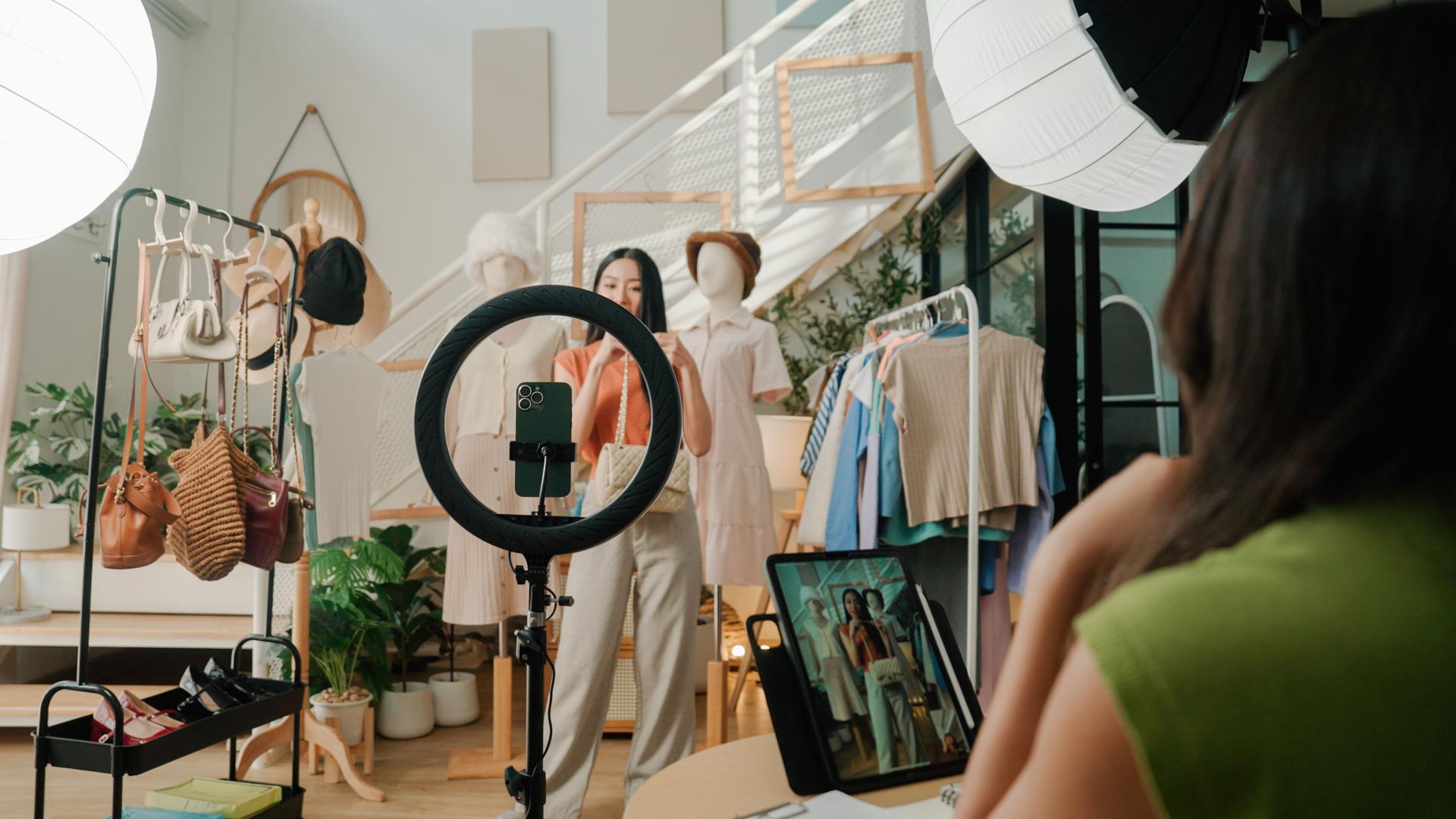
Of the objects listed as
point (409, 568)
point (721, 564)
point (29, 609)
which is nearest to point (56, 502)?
point (29, 609)

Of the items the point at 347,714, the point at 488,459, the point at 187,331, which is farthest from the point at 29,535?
the point at 187,331

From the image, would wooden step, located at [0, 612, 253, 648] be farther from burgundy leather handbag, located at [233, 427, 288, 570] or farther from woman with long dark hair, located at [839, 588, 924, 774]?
woman with long dark hair, located at [839, 588, 924, 774]

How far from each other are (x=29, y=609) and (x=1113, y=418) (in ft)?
14.0

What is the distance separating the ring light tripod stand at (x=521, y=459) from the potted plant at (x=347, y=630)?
282 centimetres

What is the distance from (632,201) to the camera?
3932 mm

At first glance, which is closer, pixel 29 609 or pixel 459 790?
pixel 459 790

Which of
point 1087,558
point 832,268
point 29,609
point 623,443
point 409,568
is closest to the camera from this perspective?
point 1087,558

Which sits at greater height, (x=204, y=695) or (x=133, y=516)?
(x=133, y=516)

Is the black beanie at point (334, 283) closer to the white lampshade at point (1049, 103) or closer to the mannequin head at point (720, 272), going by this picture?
the mannequin head at point (720, 272)

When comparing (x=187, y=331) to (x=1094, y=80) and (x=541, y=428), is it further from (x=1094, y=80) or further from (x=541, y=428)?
(x=1094, y=80)

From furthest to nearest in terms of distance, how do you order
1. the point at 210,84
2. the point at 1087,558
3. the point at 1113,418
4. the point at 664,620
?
the point at 210,84
the point at 1113,418
the point at 664,620
the point at 1087,558

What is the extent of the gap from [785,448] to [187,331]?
2.06 meters

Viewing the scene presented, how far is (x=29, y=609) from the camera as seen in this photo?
366cm

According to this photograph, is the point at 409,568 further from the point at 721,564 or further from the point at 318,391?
the point at 721,564
